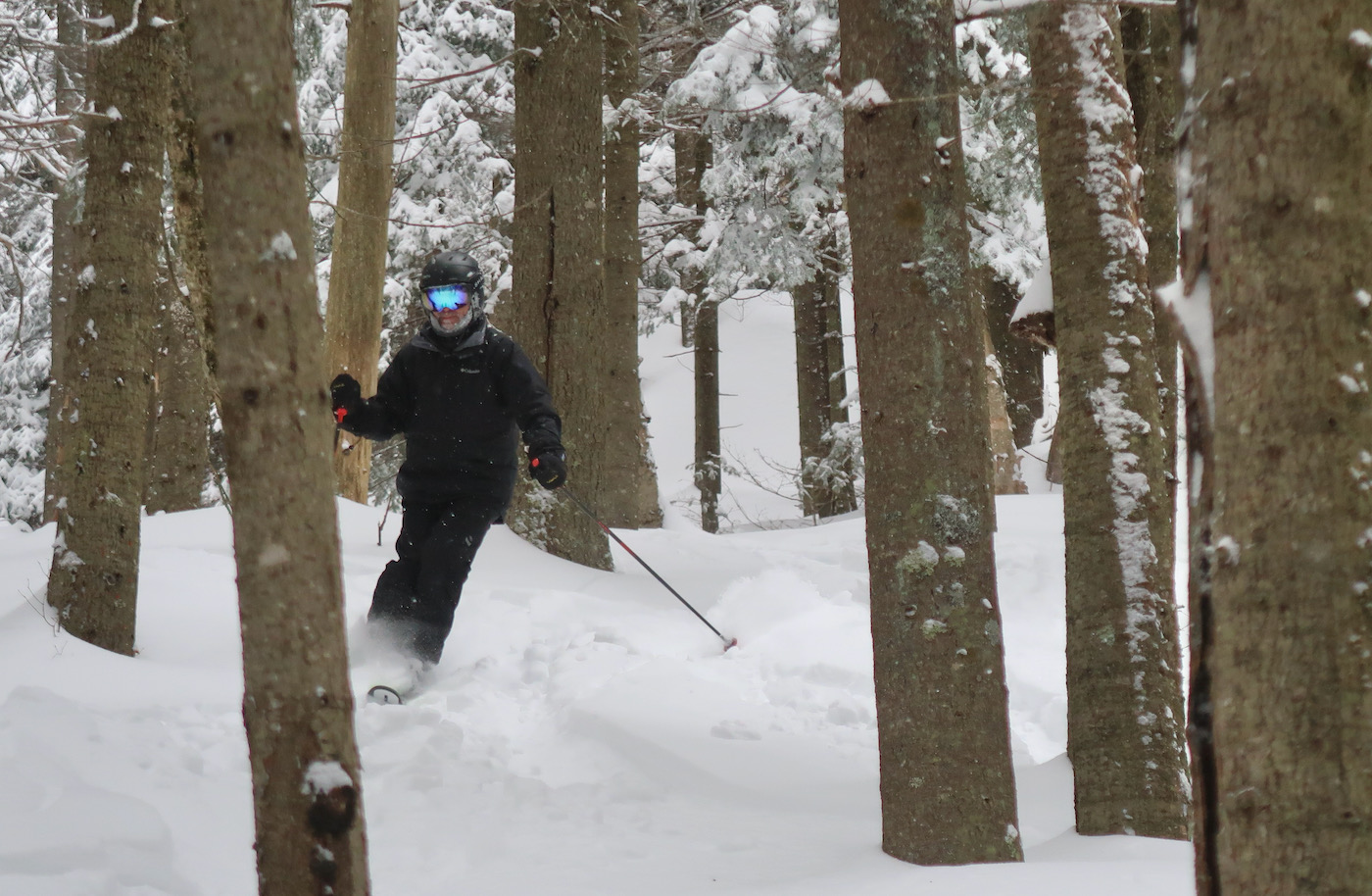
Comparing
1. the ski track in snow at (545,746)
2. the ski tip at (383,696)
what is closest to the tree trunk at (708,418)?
the ski track in snow at (545,746)

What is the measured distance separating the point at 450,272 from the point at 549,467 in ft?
3.46

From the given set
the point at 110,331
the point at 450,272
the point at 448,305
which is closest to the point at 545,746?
the point at 448,305

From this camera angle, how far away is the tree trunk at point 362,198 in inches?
338

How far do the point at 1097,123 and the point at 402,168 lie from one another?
13.1 m

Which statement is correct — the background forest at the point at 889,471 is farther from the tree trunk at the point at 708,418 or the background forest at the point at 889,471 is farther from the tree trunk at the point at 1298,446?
the tree trunk at the point at 708,418

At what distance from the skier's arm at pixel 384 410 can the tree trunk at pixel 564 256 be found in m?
1.91

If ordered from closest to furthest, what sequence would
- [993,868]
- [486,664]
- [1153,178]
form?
[993,868], [1153,178], [486,664]

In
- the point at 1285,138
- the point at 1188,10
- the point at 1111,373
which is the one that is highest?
the point at 1188,10

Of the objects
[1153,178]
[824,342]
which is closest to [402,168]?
[824,342]

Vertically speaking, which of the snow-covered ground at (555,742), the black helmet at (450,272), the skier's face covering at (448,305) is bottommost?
the snow-covered ground at (555,742)

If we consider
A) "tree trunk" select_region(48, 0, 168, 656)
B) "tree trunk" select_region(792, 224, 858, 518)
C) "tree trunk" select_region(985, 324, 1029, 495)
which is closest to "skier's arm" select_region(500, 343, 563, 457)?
"tree trunk" select_region(48, 0, 168, 656)

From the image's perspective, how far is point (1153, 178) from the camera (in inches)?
203

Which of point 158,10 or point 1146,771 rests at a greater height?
point 158,10

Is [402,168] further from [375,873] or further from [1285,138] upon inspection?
[1285,138]
